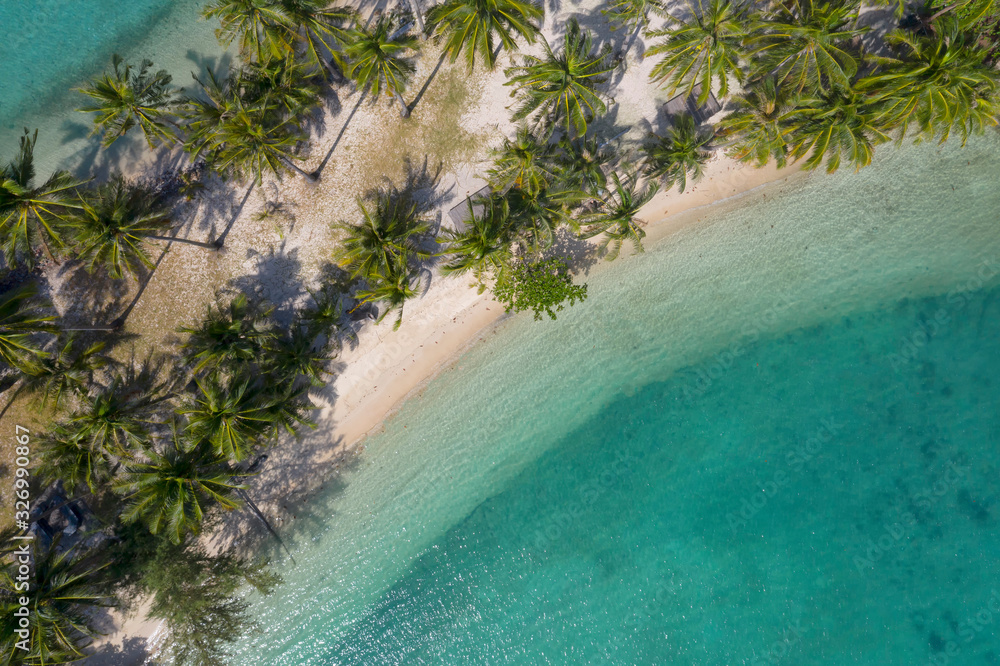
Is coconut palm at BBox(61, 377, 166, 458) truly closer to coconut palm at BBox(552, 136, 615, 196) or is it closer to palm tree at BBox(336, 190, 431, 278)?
palm tree at BBox(336, 190, 431, 278)

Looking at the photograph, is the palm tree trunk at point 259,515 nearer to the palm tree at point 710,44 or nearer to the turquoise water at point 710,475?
the turquoise water at point 710,475

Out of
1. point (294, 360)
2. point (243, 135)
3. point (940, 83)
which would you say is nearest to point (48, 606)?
point (294, 360)

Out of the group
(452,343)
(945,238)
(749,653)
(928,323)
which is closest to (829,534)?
(749,653)

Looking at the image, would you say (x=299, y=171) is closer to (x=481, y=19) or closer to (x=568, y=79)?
(x=481, y=19)

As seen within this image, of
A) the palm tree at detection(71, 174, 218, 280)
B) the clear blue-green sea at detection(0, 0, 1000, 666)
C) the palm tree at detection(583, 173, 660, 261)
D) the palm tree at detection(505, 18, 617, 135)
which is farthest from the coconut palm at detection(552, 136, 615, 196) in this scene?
the palm tree at detection(71, 174, 218, 280)

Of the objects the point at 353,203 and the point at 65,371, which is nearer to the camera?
the point at 65,371

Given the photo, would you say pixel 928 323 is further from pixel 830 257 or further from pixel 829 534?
pixel 829 534
